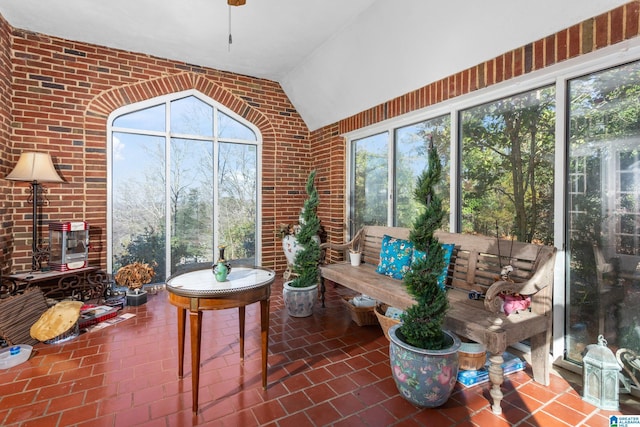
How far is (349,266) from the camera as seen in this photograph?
3768 mm

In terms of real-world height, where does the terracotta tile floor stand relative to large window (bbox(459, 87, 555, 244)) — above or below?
below

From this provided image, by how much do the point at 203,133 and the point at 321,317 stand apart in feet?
10.7

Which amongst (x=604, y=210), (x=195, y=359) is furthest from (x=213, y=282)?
(x=604, y=210)

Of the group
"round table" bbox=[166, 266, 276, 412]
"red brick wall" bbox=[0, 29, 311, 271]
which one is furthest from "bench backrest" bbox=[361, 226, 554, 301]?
"red brick wall" bbox=[0, 29, 311, 271]

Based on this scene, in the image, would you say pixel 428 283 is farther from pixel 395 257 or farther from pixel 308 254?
pixel 308 254

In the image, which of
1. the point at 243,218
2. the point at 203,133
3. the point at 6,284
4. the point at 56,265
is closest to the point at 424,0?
the point at 203,133

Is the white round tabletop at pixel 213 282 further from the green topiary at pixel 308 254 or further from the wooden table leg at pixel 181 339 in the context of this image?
the green topiary at pixel 308 254

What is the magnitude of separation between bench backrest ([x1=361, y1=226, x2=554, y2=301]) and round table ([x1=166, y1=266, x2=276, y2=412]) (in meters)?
1.66

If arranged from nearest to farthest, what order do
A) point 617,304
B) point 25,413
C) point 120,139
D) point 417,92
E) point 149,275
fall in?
point 25,413, point 617,304, point 417,92, point 149,275, point 120,139

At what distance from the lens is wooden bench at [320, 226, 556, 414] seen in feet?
6.58

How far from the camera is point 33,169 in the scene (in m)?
3.56

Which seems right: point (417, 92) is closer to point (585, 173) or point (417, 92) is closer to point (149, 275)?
point (585, 173)

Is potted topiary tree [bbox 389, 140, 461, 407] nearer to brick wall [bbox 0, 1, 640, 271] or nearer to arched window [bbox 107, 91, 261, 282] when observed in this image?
brick wall [bbox 0, 1, 640, 271]

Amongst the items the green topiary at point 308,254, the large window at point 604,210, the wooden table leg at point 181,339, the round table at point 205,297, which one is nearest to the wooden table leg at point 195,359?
the round table at point 205,297
